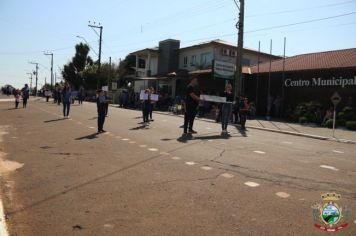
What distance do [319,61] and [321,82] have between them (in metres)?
3.33

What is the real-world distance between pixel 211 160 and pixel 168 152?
1.41 m

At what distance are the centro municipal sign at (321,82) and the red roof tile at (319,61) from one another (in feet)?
2.38

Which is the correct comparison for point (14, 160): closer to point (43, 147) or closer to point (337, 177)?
point (43, 147)

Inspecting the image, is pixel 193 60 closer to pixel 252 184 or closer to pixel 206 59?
pixel 206 59

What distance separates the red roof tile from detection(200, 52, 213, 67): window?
9.76 meters

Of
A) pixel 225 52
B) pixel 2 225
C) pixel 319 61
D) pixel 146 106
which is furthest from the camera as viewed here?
pixel 225 52

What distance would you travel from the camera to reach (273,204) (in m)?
5.65

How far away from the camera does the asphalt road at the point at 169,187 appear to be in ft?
16.0

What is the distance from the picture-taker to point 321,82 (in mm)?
24750

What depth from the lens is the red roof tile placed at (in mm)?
24606

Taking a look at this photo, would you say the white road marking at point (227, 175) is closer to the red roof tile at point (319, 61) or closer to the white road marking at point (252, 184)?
the white road marking at point (252, 184)

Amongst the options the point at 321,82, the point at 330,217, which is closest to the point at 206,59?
the point at 321,82

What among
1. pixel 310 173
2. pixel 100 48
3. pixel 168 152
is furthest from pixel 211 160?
pixel 100 48

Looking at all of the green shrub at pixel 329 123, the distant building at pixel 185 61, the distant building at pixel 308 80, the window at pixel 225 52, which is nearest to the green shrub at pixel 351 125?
the green shrub at pixel 329 123
